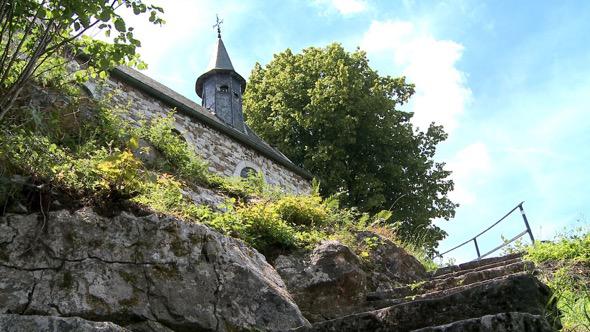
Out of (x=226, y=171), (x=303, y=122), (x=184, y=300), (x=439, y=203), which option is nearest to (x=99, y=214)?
(x=184, y=300)

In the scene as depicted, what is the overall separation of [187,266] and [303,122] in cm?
1448

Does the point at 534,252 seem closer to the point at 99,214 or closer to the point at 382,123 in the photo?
the point at 99,214

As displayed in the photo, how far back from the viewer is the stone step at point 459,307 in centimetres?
316

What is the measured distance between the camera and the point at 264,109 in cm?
2102

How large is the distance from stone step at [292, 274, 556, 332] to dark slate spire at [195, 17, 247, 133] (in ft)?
47.3

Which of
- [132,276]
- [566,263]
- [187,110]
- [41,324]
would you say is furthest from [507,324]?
[187,110]

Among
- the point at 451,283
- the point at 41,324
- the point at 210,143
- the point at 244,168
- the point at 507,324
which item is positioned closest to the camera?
the point at 507,324

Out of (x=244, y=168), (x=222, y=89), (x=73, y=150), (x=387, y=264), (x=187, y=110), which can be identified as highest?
(x=222, y=89)

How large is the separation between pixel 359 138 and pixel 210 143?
6861 mm

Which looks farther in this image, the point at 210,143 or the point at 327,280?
the point at 210,143

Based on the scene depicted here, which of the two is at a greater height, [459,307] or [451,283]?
[451,283]

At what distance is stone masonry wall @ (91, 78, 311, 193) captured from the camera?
468 inches

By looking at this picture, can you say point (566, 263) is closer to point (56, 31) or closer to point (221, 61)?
point (56, 31)

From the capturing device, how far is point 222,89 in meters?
18.8
